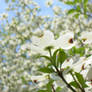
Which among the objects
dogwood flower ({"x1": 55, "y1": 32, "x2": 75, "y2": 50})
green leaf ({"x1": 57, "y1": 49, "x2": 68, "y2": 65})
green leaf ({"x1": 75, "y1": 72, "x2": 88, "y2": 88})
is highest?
dogwood flower ({"x1": 55, "y1": 32, "x2": 75, "y2": 50})

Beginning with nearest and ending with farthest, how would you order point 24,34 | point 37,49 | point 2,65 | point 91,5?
1. point 37,49
2. point 91,5
3. point 24,34
4. point 2,65

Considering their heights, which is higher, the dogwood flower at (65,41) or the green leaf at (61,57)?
the dogwood flower at (65,41)

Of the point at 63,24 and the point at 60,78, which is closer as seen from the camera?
the point at 60,78

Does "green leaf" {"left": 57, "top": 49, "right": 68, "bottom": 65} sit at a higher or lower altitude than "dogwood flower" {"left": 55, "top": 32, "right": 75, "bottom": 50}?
lower

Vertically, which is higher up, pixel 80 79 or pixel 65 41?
pixel 65 41

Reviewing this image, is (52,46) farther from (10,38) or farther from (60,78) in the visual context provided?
(10,38)

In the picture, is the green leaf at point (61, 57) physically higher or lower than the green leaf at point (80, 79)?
higher

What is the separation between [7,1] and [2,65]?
6.97 ft

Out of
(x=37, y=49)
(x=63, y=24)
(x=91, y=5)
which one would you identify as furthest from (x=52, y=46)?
(x=63, y=24)

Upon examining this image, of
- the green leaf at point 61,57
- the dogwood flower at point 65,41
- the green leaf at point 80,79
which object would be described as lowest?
the green leaf at point 80,79

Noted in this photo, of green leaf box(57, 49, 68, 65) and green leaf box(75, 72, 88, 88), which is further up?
green leaf box(57, 49, 68, 65)

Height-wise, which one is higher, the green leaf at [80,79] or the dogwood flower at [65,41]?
the dogwood flower at [65,41]

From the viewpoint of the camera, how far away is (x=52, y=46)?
607mm

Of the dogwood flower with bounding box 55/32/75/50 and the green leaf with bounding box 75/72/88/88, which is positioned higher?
the dogwood flower with bounding box 55/32/75/50
